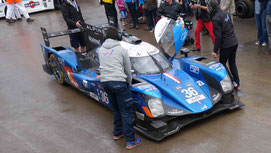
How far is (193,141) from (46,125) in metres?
2.80

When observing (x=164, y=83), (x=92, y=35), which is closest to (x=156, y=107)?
(x=164, y=83)

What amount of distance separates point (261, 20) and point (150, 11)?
4.14 meters

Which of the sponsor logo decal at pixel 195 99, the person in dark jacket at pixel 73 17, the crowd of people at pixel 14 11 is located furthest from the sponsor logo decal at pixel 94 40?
the crowd of people at pixel 14 11

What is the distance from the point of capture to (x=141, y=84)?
566cm

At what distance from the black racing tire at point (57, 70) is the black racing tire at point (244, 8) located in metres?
7.42

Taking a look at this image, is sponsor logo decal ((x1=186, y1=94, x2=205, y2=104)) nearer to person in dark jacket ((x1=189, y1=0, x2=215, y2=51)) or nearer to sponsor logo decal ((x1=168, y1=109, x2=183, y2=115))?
sponsor logo decal ((x1=168, y1=109, x2=183, y2=115))

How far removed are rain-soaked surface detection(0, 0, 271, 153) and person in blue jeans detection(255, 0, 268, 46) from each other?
29 centimetres

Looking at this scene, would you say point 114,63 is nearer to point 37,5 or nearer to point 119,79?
point 119,79

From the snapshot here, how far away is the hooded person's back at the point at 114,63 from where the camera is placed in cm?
508

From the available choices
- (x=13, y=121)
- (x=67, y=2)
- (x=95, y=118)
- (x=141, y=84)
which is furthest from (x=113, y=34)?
(x=67, y=2)

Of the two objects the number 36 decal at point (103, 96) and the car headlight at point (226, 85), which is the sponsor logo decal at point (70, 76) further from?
the car headlight at point (226, 85)

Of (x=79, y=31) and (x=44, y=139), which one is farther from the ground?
(x=79, y=31)

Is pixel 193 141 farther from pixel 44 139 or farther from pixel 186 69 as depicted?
pixel 44 139

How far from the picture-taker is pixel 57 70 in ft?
26.8
